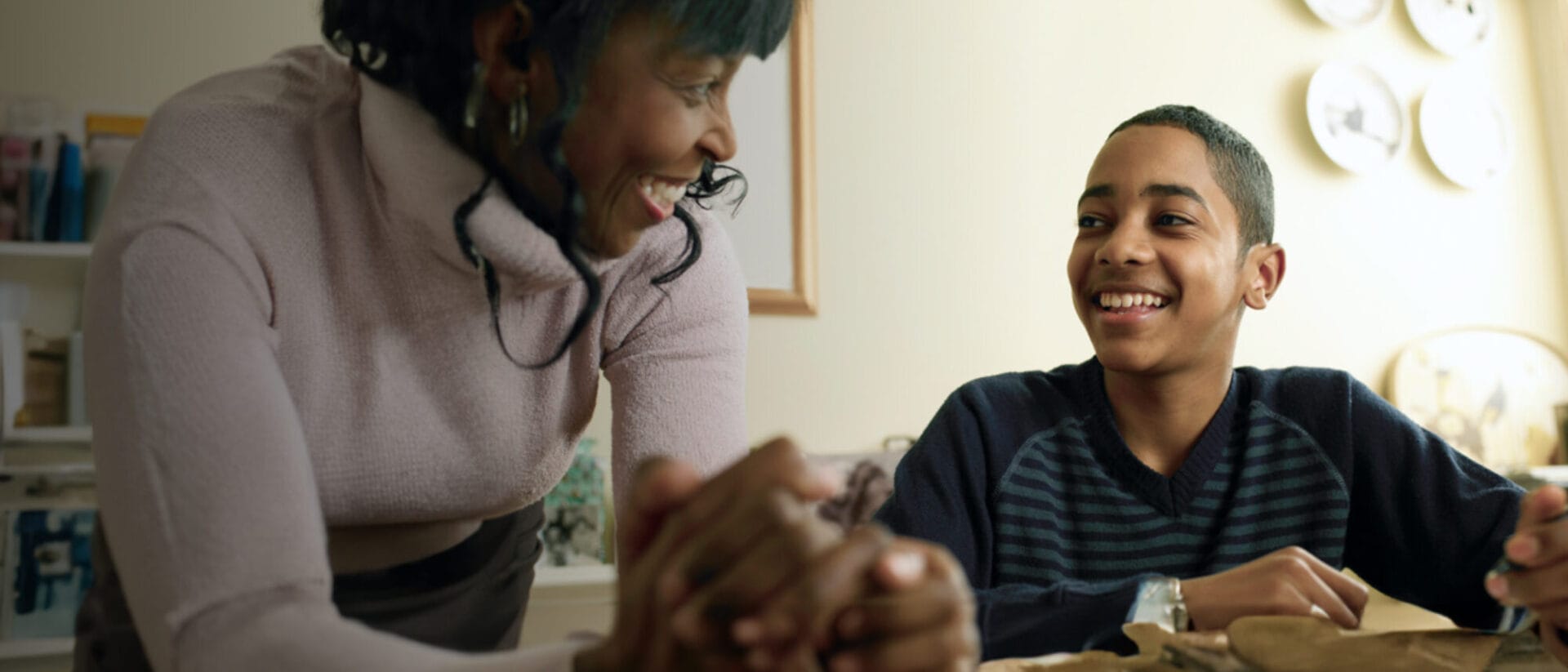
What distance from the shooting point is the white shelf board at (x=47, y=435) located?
5.67 ft

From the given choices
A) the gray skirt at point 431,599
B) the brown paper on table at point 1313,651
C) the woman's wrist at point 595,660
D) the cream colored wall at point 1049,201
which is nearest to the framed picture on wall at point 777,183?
the cream colored wall at point 1049,201

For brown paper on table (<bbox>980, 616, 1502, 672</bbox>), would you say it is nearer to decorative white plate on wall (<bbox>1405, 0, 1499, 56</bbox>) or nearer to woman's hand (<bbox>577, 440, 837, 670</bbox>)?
woman's hand (<bbox>577, 440, 837, 670</bbox>)

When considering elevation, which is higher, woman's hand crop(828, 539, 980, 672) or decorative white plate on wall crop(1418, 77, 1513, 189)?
decorative white plate on wall crop(1418, 77, 1513, 189)

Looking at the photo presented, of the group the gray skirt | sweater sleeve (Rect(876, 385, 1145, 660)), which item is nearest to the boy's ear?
sweater sleeve (Rect(876, 385, 1145, 660))

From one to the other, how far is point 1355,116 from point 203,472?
9.40ft

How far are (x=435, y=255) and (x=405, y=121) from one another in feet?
0.32

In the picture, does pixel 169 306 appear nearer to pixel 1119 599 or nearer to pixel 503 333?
pixel 503 333

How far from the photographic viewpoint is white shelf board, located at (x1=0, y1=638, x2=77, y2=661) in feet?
5.53

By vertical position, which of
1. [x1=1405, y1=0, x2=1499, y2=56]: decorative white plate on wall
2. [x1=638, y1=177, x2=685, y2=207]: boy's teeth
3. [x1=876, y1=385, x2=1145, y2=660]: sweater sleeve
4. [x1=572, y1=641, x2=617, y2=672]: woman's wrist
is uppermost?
[x1=1405, y1=0, x2=1499, y2=56]: decorative white plate on wall

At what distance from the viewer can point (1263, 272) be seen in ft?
4.06

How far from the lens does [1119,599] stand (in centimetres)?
85

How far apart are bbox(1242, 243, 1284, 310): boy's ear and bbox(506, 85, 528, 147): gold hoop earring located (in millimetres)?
850

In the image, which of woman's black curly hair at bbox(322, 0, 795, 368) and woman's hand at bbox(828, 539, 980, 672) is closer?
woman's hand at bbox(828, 539, 980, 672)

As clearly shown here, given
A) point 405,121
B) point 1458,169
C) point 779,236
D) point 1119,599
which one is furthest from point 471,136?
point 1458,169
